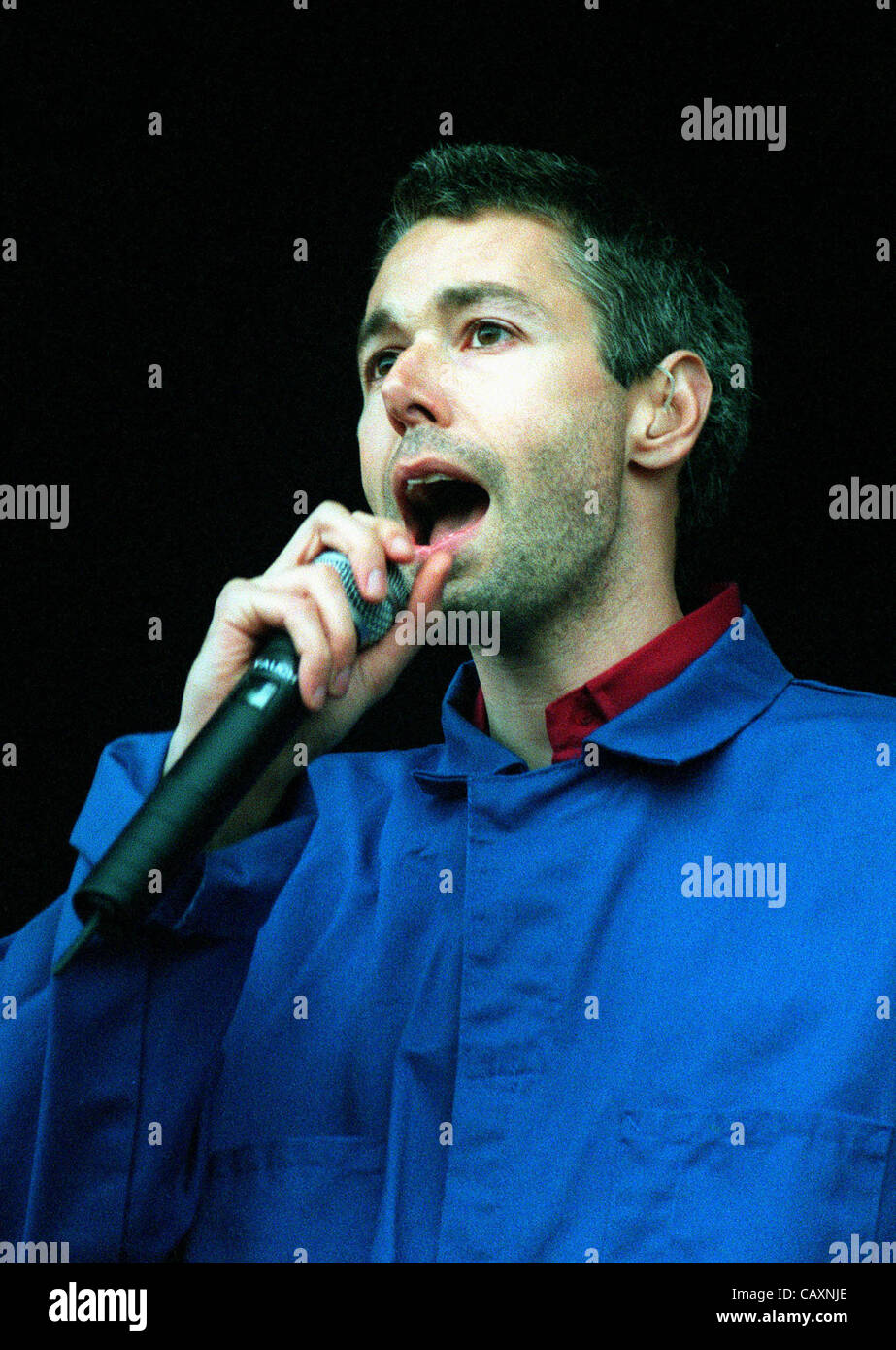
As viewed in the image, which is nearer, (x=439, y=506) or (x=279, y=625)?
(x=279, y=625)

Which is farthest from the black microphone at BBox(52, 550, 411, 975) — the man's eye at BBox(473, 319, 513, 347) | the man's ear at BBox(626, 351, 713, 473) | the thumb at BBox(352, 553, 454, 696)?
the man's ear at BBox(626, 351, 713, 473)

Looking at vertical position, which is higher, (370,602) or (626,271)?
(626,271)

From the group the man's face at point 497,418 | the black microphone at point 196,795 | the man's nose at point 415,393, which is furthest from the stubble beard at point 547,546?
the black microphone at point 196,795

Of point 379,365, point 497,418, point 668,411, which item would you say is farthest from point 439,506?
point 668,411

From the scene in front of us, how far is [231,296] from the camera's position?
7.82ft

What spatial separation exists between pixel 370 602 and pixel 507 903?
43cm

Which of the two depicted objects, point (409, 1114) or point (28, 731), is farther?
point (28, 731)

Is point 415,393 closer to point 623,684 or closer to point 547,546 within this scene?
point 547,546

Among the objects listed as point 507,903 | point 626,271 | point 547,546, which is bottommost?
point 507,903

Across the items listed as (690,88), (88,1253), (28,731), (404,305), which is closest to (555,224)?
(404,305)

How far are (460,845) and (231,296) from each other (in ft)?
3.82

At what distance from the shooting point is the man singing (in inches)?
52.5

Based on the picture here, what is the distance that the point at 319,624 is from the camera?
1.17 meters

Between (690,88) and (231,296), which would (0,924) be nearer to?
(231,296)
